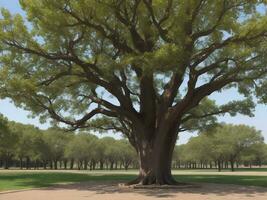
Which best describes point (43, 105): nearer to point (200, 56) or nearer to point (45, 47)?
point (45, 47)

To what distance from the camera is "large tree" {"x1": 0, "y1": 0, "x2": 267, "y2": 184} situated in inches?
829

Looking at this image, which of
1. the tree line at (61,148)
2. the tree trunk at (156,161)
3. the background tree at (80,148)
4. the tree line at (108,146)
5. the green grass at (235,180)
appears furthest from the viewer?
the background tree at (80,148)

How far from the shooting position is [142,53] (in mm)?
22219

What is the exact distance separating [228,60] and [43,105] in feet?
39.0

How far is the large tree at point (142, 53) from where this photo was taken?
69.1ft

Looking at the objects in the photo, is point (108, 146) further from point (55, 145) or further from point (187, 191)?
point (187, 191)

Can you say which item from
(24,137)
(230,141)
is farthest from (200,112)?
(24,137)

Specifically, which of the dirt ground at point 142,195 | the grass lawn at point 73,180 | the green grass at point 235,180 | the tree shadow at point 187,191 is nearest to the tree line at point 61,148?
the grass lawn at point 73,180

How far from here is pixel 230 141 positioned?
85000 millimetres

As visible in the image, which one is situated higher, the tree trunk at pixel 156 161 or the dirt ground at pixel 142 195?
the tree trunk at pixel 156 161

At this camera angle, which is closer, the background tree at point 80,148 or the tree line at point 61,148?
the tree line at point 61,148

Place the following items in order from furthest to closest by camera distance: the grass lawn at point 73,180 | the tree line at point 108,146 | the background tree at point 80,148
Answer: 1. the background tree at point 80,148
2. the tree line at point 108,146
3. the grass lawn at point 73,180

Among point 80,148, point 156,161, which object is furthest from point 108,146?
point 156,161

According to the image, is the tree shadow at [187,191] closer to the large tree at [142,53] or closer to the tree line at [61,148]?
the large tree at [142,53]
